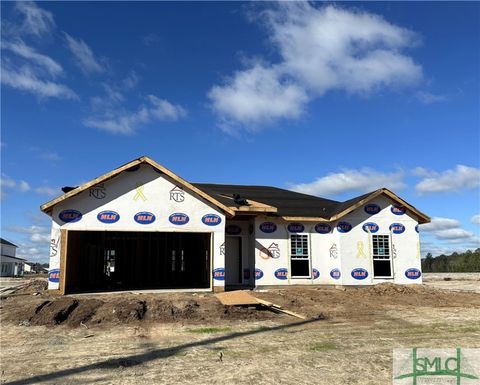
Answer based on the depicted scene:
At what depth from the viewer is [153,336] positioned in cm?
944

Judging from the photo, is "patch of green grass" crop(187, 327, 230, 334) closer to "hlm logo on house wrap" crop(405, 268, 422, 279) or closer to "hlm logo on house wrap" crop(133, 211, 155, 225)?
"hlm logo on house wrap" crop(133, 211, 155, 225)

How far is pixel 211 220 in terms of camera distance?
→ 676 inches

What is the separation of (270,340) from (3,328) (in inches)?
273

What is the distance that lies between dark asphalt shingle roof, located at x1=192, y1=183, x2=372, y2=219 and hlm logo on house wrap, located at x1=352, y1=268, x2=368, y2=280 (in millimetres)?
2768

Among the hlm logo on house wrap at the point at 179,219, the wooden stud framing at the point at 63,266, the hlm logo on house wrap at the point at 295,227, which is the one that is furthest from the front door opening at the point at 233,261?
the wooden stud framing at the point at 63,266

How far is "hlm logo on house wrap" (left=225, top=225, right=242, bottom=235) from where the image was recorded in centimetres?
1927

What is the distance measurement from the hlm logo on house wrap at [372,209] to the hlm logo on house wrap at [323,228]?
1926 millimetres

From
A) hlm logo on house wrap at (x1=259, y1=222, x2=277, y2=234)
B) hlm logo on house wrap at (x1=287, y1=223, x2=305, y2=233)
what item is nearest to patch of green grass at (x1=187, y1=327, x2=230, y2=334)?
hlm logo on house wrap at (x1=259, y1=222, x2=277, y2=234)

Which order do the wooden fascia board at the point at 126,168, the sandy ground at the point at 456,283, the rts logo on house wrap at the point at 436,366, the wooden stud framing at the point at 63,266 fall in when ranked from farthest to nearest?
the sandy ground at the point at 456,283 → the wooden fascia board at the point at 126,168 → the wooden stud framing at the point at 63,266 → the rts logo on house wrap at the point at 436,366

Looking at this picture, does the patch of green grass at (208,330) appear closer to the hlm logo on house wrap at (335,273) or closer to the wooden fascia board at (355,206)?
the hlm logo on house wrap at (335,273)

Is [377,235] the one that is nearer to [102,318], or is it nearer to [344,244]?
[344,244]

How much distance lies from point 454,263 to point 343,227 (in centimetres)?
5211

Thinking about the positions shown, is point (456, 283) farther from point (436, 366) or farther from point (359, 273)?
point (436, 366)

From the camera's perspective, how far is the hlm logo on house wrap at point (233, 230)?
1927 centimetres
